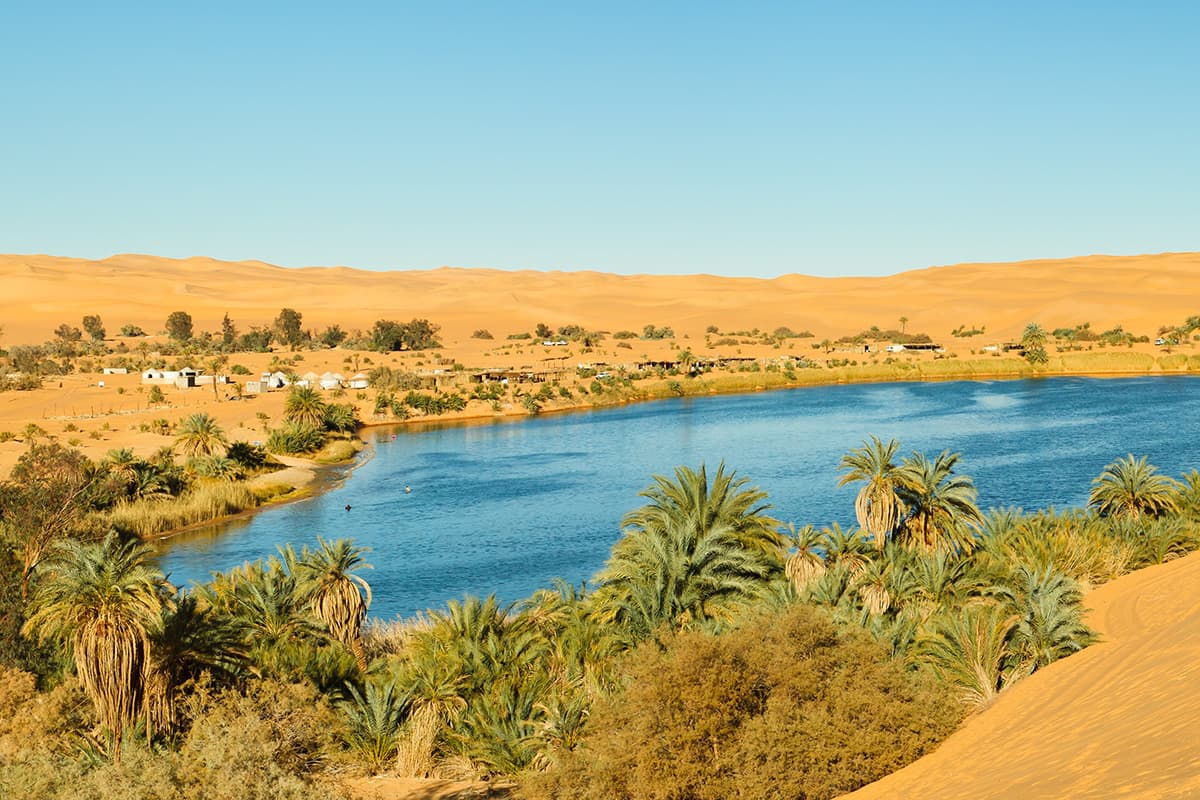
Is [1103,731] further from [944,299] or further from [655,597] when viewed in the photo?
[944,299]

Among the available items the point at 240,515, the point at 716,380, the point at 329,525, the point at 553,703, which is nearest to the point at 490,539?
the point at 329,525

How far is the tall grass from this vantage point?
38.6m

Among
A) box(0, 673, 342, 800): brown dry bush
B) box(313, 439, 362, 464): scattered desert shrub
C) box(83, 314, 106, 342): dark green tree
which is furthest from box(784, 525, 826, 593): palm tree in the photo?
box(83, 314, 106, 342): dark green tree

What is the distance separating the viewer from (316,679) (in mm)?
17672

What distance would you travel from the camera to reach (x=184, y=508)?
41.0 metres

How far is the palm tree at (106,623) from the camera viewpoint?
580 inches

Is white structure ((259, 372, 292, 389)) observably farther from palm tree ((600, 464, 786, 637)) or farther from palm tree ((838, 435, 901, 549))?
palm tree ((600, 464, 786, 637))

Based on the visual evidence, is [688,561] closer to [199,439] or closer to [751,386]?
[199,439]

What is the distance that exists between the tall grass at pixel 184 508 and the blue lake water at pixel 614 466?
55.5 inches

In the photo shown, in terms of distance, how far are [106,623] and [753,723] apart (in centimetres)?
943

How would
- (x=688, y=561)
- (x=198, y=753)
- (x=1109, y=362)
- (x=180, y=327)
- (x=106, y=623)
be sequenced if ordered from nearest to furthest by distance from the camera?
(x=198, y=753)
(x=106, y=623)
(x=688, y=561)
(x=1109, y=362)
(x=180, y=327)

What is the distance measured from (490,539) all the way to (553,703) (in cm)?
2259

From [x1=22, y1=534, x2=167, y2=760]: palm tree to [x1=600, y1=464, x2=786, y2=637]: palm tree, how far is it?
7528 millimetres

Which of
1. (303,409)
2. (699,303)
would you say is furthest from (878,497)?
(699,303)
